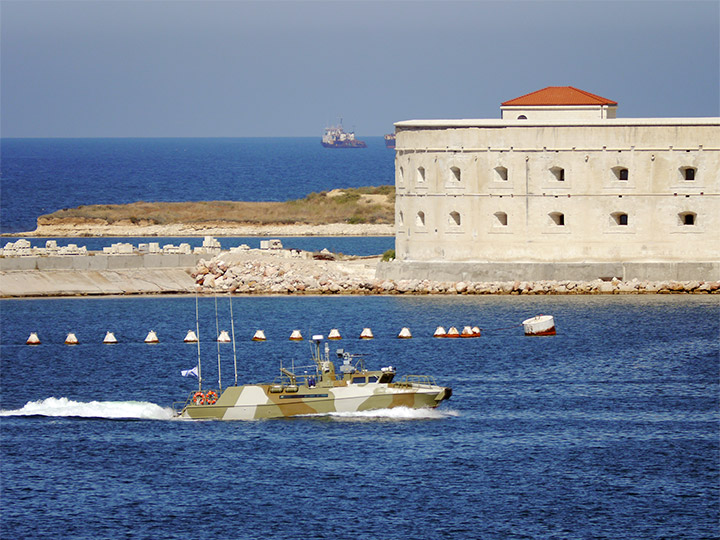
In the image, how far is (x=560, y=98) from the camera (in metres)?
65.2

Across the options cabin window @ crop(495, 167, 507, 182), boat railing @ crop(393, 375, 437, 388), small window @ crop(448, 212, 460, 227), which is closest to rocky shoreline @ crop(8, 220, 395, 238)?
small window @ crop(448, 212, 460, 227)

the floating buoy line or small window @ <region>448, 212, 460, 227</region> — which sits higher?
small window @ <region>448, 212, 460, 227</region>

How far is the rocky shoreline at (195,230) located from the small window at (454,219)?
28.1 metres

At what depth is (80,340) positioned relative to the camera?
1984 inches

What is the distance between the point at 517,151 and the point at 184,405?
83.4 ft

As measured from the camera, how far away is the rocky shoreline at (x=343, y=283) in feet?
194

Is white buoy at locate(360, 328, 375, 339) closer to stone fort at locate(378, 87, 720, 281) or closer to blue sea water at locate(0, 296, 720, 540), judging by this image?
blue sea water at locate(0, 296, 720, 540)

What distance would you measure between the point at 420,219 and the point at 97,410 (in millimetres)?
25836

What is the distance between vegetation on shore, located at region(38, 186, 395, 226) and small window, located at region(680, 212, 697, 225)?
118 feet

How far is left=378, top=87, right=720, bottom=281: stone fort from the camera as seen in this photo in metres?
59.3

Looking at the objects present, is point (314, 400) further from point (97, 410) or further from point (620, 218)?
point (620, 218)

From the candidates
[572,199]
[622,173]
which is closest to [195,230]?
[572,199]

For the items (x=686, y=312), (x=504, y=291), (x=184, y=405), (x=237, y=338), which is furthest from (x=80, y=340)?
(x=686, y=312)

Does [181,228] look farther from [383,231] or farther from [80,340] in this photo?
[80,340]
